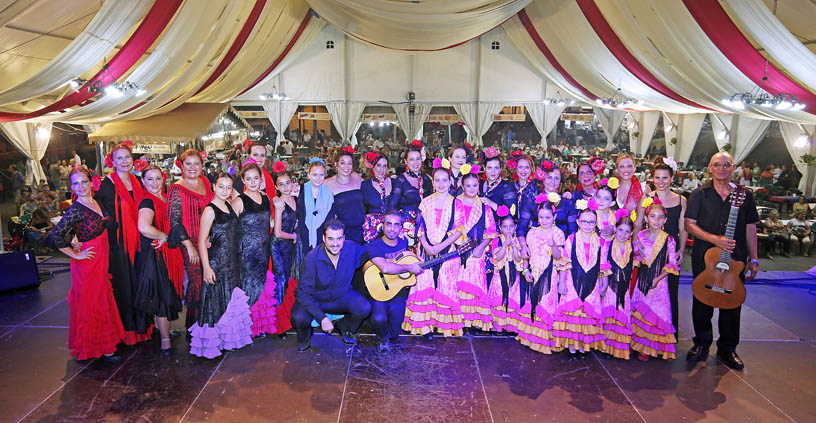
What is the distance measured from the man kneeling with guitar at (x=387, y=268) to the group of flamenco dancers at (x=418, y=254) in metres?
0.18

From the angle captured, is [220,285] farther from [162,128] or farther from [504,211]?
[162,128]

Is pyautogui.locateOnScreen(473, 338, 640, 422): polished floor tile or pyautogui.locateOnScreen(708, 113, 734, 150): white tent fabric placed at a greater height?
pyautogui.locateOnScreen(708, 113, 734, 150): white tent fabric

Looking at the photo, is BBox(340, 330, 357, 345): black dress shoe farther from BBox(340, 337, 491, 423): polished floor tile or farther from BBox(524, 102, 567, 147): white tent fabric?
BBox(524, 102, 567, 147): white tent fabric

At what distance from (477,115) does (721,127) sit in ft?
23.1

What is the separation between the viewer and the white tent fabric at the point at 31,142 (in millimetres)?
8969

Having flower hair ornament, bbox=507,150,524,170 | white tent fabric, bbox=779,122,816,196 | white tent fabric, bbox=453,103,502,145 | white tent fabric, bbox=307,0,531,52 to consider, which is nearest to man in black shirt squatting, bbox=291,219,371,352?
flower hair ornament, bbox=507,150,524,170

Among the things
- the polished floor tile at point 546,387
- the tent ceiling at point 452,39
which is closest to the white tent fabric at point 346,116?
the tent ceiling at point 452,39

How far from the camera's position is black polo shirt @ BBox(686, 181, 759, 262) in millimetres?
3459

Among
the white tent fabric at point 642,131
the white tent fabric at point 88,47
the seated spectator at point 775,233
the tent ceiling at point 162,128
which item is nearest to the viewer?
the white tent fabric at point 88,47

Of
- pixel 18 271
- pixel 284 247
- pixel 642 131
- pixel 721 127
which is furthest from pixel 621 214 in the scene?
pixel 642 131

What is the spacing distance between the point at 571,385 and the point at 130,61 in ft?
20.1

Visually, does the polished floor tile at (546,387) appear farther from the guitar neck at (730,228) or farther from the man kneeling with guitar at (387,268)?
the guitar neck at (730,228)

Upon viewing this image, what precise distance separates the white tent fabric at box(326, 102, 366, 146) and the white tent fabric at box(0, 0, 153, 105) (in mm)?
10958

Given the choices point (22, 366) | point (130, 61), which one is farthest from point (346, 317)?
point (130, 61)
